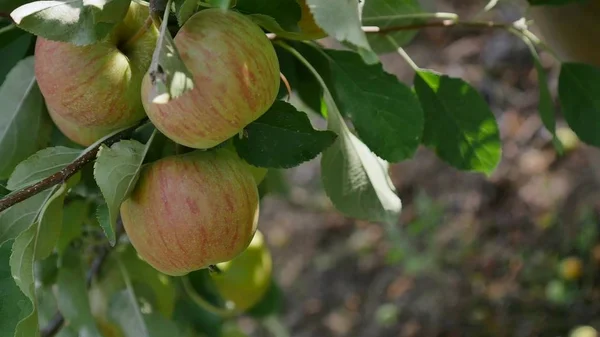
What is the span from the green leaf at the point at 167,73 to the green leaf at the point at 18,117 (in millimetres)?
336

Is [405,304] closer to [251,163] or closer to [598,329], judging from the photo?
[598,329]

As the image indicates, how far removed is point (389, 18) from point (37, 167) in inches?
18.6

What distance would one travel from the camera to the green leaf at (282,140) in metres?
0.74

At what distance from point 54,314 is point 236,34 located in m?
0.82

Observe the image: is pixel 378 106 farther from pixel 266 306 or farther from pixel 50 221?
pixel 266 306

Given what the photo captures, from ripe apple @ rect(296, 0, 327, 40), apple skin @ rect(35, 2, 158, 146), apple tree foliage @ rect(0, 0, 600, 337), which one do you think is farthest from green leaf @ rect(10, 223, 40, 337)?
ripe apple @ rect(296, 0, 327, 40)

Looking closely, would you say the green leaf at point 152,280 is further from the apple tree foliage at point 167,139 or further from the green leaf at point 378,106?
the green leaf at point 378,106

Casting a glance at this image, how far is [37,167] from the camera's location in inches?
27.8

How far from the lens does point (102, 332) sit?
994 mm

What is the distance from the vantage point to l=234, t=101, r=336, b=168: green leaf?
0.74 meters

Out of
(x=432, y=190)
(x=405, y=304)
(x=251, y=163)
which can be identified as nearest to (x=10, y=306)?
(x=251, y=163)

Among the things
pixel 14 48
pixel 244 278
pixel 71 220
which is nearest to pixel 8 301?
pixel 71 220

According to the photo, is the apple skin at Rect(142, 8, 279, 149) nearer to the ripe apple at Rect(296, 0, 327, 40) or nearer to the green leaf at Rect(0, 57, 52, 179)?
the ripe apple at Rect(296, 0, 327, 40)

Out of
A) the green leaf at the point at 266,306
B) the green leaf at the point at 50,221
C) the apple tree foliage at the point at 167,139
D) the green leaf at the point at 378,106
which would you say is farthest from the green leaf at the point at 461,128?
the green leaf at the point at 266,306
